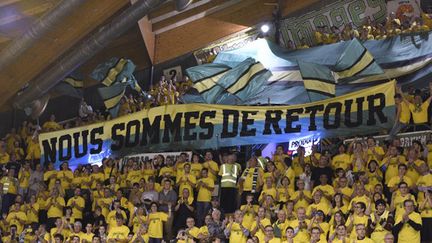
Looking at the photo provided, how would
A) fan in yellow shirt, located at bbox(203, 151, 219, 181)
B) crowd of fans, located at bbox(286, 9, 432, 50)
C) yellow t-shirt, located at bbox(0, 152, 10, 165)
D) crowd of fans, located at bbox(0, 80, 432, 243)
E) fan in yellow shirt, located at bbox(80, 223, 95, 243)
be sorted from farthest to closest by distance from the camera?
1. yellow t-shirt, located at bbox(0, 152, 10, 165)
2. crowd of fans, located at bbox(286, 9, 432, 50)
3. fan in yellow shirt, located at bbox(203, 151, 219, 181)
4. fan in yellow shirt, located at bbox(80, 223, 95, 243)
5. crowd of fans, located at bbox(0, 80, 432, 243)

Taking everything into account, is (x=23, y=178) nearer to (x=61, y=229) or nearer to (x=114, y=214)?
(x=61, y=229)

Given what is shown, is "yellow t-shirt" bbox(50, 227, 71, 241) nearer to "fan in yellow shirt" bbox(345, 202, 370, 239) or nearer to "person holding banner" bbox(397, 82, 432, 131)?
"fan in yellow shirt" bbox(345, 202, 370, 239)

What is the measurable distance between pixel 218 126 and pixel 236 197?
6.23ft

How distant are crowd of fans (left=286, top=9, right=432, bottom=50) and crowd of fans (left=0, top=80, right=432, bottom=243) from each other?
6.50 feet

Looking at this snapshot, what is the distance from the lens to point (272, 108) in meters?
18.3

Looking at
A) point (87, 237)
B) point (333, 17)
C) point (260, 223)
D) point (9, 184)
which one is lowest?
point (87, 237)

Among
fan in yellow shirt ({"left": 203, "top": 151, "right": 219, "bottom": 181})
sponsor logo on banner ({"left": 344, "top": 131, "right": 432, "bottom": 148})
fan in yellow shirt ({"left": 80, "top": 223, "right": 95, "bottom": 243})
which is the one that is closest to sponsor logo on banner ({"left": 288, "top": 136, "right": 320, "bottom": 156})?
sponsor logo on banner ({"left": 344, "top": 131, "right": 432, "bottom": 148})

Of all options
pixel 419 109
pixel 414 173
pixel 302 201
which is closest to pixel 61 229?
pixel 302 201

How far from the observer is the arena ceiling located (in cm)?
1877

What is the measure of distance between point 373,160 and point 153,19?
9780mm

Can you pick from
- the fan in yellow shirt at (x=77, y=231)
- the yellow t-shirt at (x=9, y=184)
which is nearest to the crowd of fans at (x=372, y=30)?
the fan in yellow shirt at (x=77, y=231)

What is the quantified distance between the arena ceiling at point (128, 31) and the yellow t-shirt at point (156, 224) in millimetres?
4747

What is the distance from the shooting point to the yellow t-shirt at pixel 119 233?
677 inches

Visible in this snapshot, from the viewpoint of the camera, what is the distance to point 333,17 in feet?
70.2
